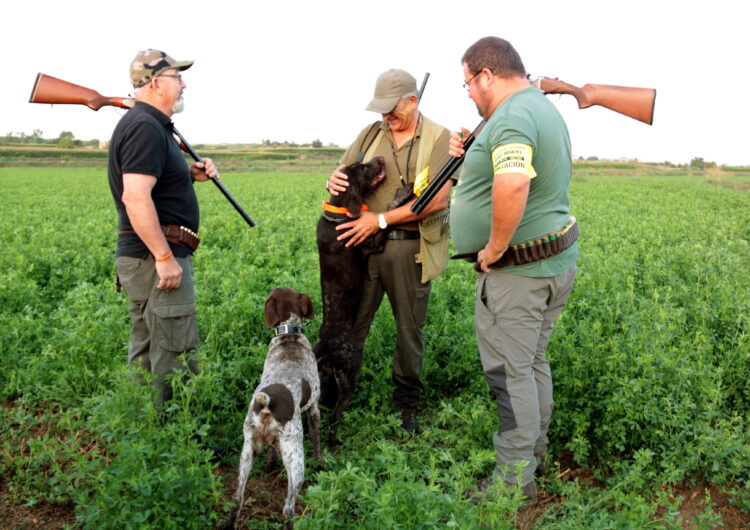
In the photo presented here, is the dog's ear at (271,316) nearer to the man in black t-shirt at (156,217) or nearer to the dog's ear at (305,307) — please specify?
the dog's ear at (305,307)

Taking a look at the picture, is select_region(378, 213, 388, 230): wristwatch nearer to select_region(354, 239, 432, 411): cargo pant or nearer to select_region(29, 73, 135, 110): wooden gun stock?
select_region(354, 239, 432, 411): cargo pant

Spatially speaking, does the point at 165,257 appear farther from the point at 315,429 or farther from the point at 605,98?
the point at 605,98

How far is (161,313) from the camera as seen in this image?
3773 mm

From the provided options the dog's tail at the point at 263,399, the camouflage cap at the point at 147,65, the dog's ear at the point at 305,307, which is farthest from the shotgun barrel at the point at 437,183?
the camouflage cap at the point at 147,65

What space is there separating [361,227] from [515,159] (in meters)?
1.58

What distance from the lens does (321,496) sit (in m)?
2.58

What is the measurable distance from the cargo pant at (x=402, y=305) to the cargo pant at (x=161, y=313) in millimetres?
1362

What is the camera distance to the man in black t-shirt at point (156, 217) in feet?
11.3

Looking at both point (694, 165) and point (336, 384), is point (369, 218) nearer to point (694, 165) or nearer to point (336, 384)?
point (336, 384)

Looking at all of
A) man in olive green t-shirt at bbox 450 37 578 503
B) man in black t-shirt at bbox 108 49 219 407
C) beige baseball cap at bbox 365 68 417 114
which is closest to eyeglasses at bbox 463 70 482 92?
man in olive green t-shirt at bbox 450 37 578 503

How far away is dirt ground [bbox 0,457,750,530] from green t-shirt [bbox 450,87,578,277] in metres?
1.49

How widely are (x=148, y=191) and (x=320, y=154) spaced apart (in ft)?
279

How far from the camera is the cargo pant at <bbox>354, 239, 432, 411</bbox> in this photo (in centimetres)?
432

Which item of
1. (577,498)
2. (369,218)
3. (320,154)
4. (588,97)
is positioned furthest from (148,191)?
(320,154)
